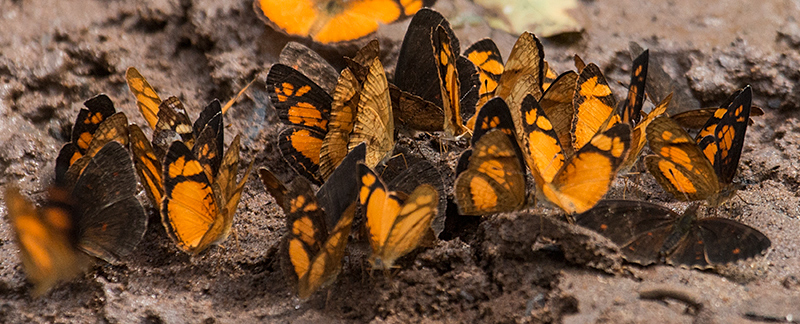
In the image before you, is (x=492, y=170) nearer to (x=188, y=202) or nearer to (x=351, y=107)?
(x=351, y=107)

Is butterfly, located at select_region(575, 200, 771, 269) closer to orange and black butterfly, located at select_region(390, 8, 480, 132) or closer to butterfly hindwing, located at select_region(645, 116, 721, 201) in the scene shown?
butterfly hindwing, located at select_region(645, 116, 721, 201)

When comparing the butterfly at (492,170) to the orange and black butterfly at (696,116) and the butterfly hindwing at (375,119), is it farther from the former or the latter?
the orange and black butterfly at (696,116)

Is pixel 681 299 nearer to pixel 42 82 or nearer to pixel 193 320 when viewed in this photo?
pixel 193 320

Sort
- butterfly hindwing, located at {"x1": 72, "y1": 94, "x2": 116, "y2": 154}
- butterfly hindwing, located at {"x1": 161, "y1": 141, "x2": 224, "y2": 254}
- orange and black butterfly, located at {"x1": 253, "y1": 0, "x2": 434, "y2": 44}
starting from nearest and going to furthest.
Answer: butterfly hindwing, located at {"x1": 161, "y1": 141, "x2": 224, "y2": 254} → butterfly hindwing, located at {"x1": 72, "y1": 94, "x2": 116, "y2": 154} → orange and black butterfly, located at {"x1": 253, "y1": 0, "x2": 434, "y2": 44}

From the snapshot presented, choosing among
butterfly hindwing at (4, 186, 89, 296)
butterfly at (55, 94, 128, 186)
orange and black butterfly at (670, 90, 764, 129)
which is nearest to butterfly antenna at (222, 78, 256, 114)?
butterfly at (55, 94, 128, 186)

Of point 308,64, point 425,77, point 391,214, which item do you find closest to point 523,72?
point 425,77
